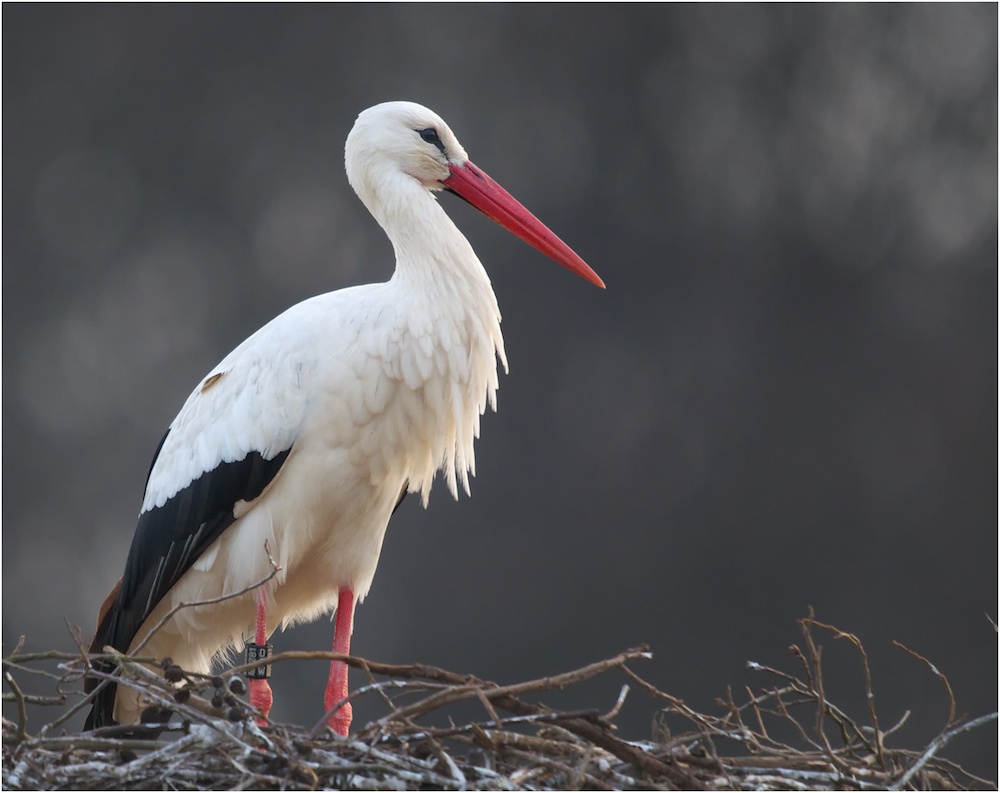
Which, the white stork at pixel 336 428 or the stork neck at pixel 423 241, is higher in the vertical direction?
the stork neck at pixel 423 241

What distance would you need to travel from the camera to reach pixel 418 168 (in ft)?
7.74

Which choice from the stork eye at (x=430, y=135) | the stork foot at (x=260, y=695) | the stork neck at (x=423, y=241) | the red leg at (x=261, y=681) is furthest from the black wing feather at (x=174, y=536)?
the stork eye at (x=430, y=135)

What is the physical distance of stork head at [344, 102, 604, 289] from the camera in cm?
233

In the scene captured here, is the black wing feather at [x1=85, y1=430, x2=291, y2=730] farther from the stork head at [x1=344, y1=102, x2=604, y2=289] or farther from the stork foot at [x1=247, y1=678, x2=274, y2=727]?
the stork head at [x1=344, y1=102, x2=604, y2=289]

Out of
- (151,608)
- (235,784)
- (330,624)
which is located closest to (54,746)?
(235,784)

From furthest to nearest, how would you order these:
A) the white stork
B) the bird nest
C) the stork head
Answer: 1. the stork head
2. the white stork
3. the bird nest

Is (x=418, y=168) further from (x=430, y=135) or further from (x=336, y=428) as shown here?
(x=336, y=428)

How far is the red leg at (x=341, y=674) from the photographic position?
2.21 meters

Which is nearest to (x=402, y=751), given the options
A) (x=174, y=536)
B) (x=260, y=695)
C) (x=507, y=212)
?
(x=260, y=695)

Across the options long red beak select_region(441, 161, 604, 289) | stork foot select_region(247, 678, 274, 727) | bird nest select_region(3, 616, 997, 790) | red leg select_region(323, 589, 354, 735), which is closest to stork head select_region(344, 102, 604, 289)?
long red beak select_region(441, 161, 604, 289)

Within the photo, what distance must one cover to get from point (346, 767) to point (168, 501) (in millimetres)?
903

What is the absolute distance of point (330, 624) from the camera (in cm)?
493

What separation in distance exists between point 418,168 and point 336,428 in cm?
52

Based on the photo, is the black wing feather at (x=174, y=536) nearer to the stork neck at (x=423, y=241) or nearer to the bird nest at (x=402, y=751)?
the stork neck at (x=423, y=241)
